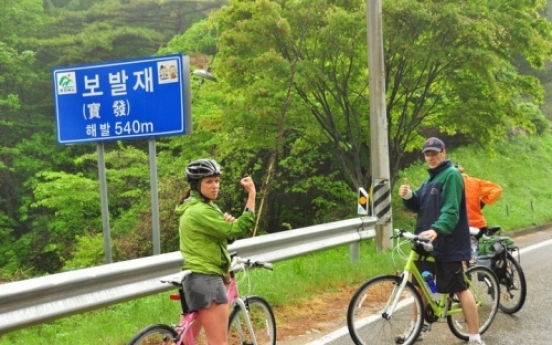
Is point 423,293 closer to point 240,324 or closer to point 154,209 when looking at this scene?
point 240,324

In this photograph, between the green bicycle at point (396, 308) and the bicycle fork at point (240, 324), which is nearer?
the bicycle fork at point (240, 324)

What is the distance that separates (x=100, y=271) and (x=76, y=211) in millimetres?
16959

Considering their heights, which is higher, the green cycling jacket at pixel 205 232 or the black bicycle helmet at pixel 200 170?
the black bicycle helmet at pixel 200 170

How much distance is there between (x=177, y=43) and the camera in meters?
29.3

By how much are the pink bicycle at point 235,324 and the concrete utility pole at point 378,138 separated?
5.68m

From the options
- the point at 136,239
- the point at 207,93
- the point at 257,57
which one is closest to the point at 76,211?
the point at 136,239

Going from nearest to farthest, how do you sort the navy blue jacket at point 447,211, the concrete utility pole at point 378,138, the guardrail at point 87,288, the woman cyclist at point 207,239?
1. the woman cyclist at point 207,239
2. the guardrail at point 87,288
3. the navy blue jacket at point 447,211
4. the concrete utility pole at point 378,138

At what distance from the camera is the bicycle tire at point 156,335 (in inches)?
150

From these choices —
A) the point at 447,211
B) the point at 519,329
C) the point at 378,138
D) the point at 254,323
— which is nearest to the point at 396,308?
the point at 447,211

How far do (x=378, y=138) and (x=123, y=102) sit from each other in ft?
14.6

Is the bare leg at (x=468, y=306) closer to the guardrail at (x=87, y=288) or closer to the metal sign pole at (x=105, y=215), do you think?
the guardrail at (x=87, y=288)

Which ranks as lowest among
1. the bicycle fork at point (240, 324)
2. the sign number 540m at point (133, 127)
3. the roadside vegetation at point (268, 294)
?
the roadside vegetation at point (268, 294)

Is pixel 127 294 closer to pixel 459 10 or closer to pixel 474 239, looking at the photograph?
pixel 474 239

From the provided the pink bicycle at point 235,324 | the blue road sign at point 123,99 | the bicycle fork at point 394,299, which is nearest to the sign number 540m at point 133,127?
the blue road sign at point 123,99
